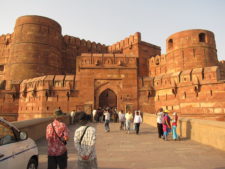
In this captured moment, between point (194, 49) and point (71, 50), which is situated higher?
point (71, 50)

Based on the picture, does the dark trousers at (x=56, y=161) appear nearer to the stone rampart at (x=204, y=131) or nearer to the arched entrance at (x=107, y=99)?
the stone rampart at (x=204, y=131)

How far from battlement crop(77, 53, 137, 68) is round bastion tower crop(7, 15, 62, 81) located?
716 cm

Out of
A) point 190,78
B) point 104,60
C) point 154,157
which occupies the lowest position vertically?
point 154,157

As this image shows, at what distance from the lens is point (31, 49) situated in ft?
64.5

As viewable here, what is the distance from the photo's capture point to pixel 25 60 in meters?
Result: 19.4

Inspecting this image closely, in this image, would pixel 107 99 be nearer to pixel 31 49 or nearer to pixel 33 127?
pixel 31 49

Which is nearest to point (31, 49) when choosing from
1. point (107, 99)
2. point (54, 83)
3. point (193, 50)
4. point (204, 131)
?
point (54, 83)

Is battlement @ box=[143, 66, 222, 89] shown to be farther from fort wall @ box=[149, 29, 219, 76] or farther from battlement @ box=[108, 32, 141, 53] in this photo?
battlement @ box=[108, 32, 141, 53]

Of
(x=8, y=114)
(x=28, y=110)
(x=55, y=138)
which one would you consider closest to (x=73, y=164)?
(x=55, y=138)

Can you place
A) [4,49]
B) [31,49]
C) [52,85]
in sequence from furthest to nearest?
1. [4,49]
2. [31,49]
3. [52,85]

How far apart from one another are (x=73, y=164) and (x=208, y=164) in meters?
2.50

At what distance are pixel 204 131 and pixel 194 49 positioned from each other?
604 inches

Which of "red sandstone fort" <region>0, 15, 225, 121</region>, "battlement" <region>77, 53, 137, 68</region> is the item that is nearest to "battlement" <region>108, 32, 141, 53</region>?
"red sandstone fort" <region>0, 15, 225, 121</region>

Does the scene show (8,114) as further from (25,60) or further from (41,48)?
(41,48)
